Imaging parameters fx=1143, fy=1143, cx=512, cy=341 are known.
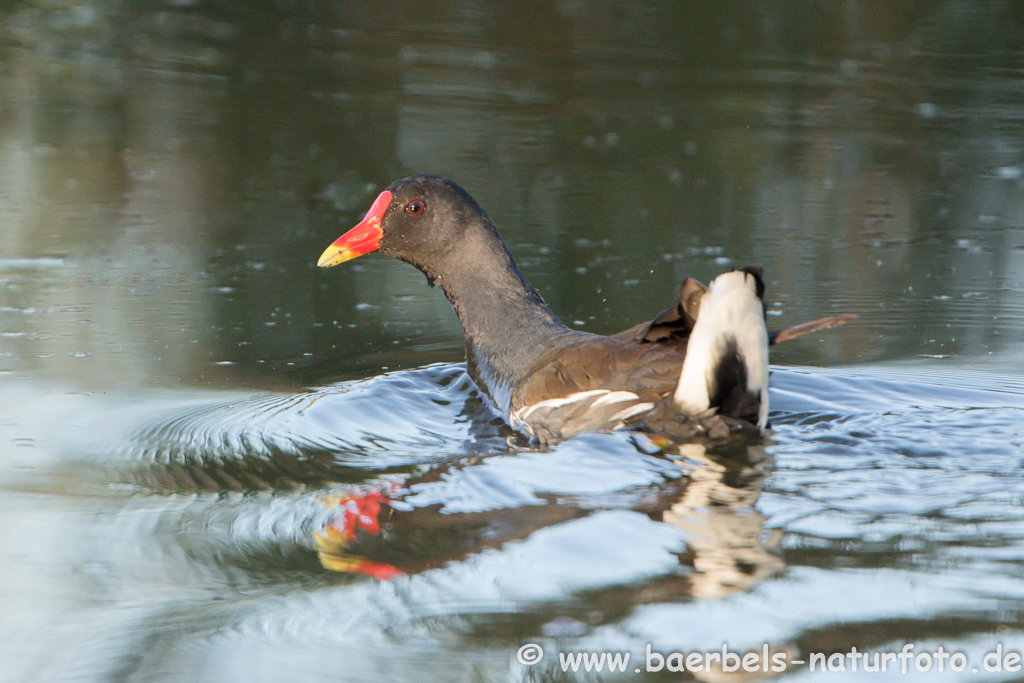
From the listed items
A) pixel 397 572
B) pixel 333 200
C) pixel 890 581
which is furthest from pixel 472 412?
pixel 333 200

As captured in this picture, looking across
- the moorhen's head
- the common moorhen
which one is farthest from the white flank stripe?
the moorhen's head

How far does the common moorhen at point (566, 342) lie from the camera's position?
10.3 feet

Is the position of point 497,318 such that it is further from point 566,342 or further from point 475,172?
point 475,172

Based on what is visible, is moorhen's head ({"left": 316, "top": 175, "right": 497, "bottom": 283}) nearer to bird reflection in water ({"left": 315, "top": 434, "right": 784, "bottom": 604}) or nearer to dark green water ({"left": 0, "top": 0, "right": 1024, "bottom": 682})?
dark green water ({"left": 0, "top": 0, "right": 1024, "bottom": 682})

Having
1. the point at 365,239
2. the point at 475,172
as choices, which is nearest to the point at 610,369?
the point at 365,239

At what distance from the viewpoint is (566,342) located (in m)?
3.80

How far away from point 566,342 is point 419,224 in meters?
0.84

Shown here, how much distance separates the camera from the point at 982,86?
9844mm

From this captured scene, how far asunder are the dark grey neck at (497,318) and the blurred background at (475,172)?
447 millimetres

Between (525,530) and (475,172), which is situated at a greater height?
(475,172)

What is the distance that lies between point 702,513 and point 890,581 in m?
0.55

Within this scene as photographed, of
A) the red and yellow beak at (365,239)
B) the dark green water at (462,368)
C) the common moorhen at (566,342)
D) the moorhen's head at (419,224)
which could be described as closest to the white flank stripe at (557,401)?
the common moorhen at (566,342)

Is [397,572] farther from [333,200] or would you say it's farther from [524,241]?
[333,200]

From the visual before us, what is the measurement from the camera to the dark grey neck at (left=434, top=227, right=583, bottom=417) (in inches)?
154
